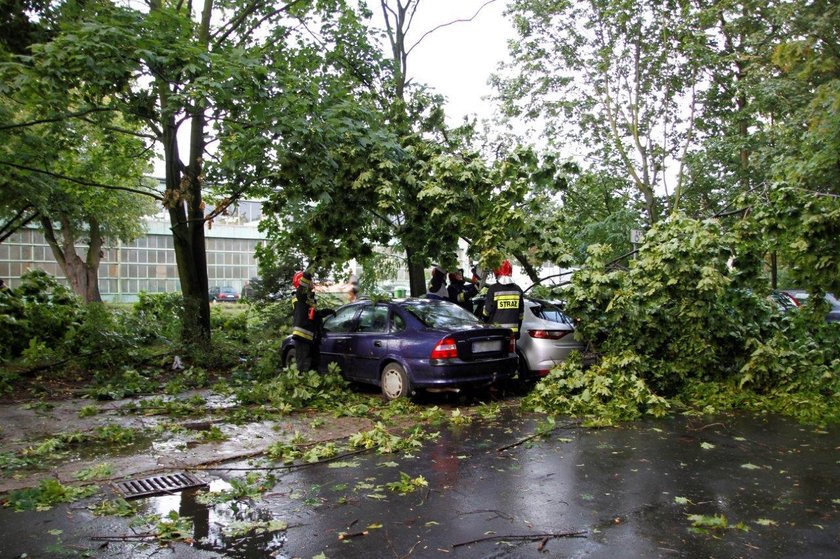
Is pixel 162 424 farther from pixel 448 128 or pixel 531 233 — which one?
pixel 448 128

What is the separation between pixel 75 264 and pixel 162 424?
2662 cm

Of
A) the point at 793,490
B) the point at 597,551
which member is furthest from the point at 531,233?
the point at 597,551

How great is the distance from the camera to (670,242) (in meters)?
9.44

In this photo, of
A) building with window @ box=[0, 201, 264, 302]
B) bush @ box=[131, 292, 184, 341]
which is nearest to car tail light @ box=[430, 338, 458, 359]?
bush @ box=[131, 292, 184, 341]

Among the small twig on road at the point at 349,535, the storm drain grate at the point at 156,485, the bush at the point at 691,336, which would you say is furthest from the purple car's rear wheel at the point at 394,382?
the small twig on road at the point at 349,535

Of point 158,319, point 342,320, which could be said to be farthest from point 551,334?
point 158,319

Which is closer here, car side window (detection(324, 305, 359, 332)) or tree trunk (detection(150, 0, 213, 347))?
car side window (detection(324, 305, 359, 332))

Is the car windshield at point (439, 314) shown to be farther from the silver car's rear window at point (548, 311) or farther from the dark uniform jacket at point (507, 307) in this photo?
the silver car's rear window at point (548, 311)

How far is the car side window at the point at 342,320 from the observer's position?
10078mm

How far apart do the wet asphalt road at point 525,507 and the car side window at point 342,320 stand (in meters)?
3.41

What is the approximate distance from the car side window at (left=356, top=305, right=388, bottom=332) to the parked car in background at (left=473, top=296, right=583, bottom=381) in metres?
2.36

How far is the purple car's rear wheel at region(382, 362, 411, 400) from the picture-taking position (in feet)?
29.2

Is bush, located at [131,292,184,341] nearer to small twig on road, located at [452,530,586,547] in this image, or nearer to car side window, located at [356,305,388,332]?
car side window, located at [356,305,388,332]

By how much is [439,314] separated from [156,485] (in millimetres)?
4921
